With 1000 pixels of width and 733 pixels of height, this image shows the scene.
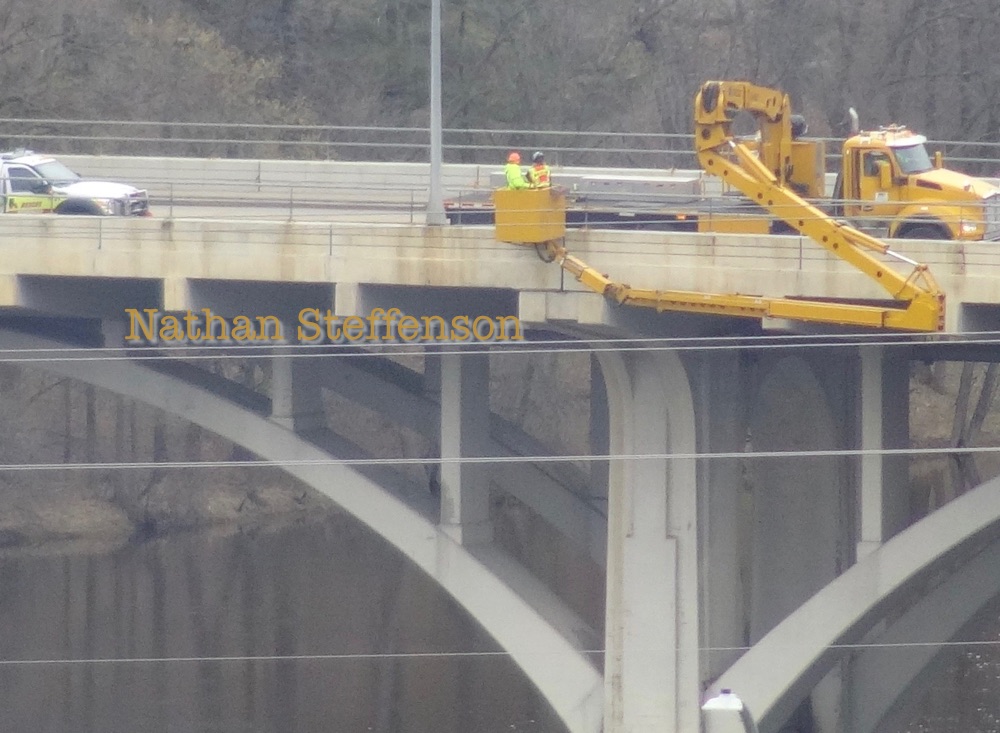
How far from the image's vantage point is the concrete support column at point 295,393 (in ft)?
48.1

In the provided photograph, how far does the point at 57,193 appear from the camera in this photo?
16.5 meters

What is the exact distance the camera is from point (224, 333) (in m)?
14.7

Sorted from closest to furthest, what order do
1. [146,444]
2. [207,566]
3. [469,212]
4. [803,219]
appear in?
[803,219] → [469,212] → [207,566] → [146,444]

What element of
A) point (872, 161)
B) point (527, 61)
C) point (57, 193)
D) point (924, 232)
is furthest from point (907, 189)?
point (527, 61)

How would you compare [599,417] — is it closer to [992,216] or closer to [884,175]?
[884,175]

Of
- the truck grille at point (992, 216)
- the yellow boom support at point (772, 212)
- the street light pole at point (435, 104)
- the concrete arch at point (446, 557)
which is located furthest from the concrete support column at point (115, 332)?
the truck grille at point (992, 216)

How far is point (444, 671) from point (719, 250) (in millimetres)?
14758

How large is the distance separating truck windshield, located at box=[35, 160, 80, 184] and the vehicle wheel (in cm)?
900

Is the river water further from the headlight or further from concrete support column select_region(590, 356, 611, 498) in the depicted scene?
the headlight

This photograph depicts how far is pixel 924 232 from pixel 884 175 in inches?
28.7

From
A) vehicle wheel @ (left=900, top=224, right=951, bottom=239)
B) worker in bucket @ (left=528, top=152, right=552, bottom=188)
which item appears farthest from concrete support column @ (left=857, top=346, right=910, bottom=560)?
worker in bucket @ (left=528, top=152, right=552, bottom=188)

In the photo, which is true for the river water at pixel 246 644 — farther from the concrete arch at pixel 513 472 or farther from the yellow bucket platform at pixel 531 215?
the yellow bucket platform at pixel 531 215

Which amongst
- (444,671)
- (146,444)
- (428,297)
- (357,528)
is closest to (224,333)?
(428,297)

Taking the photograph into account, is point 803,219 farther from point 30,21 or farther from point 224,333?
point 30,21
